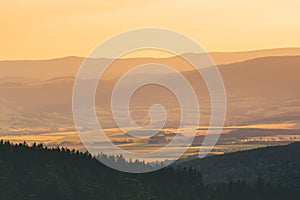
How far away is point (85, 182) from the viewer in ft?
534

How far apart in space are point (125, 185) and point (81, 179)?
24.5 feet


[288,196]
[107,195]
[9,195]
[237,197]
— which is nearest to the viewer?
[9,195]

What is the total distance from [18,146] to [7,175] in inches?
567

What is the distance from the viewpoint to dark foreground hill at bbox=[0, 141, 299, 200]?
15475 cm

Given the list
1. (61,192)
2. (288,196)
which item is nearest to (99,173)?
(61,192)

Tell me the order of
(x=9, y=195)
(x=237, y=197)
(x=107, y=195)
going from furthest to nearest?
(x=237, y=197) < (x=107, y=195) < (x=9, y=195)

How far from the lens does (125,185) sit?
166750 mm

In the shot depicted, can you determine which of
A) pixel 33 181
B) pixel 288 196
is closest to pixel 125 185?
pixel 33 181

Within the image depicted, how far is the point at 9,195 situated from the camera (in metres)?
150

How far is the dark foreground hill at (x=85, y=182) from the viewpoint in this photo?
155 meters

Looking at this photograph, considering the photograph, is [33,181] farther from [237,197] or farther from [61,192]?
[237,197]

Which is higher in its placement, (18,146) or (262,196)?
(18,146)

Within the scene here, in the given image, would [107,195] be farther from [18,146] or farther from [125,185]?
[18,146]

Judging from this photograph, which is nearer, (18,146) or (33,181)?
(33,181)
